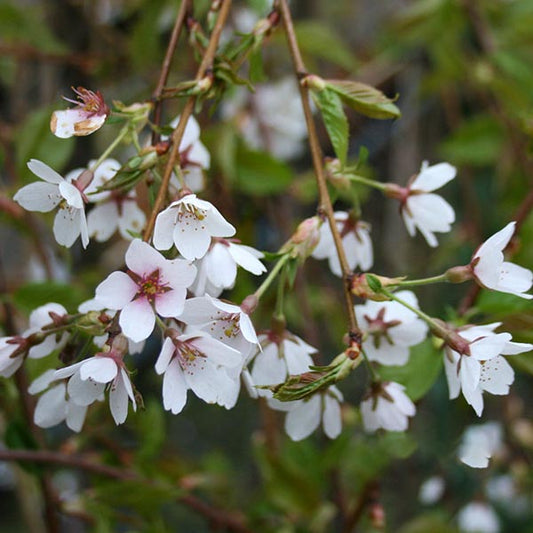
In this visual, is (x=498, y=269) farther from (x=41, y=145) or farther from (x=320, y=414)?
(x=41, y=145)

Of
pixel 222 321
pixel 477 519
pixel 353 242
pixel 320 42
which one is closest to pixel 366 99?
pixel 353 242

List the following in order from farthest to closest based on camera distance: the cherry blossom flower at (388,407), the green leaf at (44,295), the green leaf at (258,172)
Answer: the green leaf at (258,172), the green leaf at (44,295), the cherry blossom flower at (388,407)

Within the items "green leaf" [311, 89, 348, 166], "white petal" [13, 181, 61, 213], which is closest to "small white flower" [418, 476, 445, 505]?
"green leaf" [311, 89, 348, 166]

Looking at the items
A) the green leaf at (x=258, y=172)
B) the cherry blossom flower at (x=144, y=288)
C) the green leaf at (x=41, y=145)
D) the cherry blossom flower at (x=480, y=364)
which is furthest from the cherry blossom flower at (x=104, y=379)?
the green leaf at (x=258, y=172)

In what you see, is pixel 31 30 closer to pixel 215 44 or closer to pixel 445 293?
pixel 215 44

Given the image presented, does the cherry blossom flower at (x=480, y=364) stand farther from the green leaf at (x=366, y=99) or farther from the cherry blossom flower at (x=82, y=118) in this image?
the cherry blossom flower at (x=82, y=118)

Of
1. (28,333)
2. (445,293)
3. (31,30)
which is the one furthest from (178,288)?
(445,293)

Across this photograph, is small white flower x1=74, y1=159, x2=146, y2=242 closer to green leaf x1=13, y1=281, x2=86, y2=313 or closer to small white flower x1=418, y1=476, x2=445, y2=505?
green leaf x1=13, y1=281, x2=86, y2=313
